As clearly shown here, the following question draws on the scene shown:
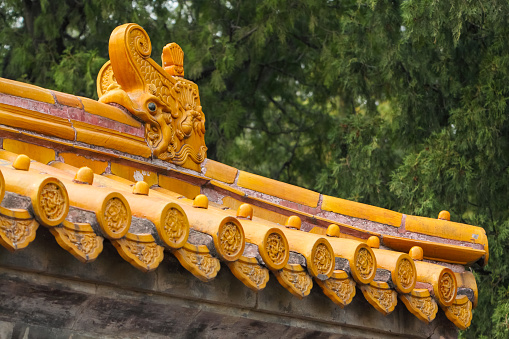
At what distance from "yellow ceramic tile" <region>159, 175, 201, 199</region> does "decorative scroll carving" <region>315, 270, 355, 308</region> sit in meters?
1.19

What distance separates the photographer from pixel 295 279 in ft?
10.6

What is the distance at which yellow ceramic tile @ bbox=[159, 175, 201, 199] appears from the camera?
4250mm

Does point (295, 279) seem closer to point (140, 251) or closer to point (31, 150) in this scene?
point (140, 251)

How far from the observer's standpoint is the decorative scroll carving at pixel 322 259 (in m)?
3.31

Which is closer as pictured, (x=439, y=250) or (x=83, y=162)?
(x=83, y=162)

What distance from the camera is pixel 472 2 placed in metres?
7.68

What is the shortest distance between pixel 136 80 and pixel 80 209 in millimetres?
1634

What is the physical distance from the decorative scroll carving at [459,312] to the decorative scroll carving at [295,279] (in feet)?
3.61

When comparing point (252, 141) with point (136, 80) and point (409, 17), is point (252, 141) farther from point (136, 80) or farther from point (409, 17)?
point (136, 80)

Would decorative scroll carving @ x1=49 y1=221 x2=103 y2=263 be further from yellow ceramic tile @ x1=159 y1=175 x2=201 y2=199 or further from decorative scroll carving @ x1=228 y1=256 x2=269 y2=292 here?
yellow ceramic tile @ x1=159 y1=175 x2=201 y2=199

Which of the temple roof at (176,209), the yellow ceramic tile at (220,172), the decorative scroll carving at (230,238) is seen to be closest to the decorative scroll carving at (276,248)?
the temple roof at (176,209)

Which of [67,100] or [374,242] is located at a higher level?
[67,100]

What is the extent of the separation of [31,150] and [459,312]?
2225mm

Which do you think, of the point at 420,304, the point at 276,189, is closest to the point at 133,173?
the point at 276,189
